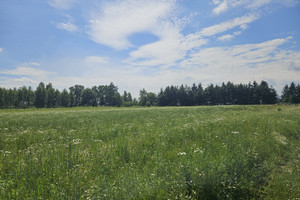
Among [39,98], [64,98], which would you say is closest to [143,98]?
[64,98]

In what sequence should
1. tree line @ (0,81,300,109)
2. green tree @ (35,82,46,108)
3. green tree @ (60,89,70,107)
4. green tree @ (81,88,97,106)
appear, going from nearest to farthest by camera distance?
tree line @ (0,81,300,109) → green tree @ (35,82,46,108) → green tree @ (60,89,70,107) → green tree @ (81,88,97,106)

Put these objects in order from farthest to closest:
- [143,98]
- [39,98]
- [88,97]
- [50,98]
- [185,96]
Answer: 1. [143,98]
2. [88,97]
3. [185,96]
4. [50,98]
5. [39,98]

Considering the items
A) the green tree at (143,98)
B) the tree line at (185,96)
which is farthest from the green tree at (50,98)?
the green tree at (143,98)

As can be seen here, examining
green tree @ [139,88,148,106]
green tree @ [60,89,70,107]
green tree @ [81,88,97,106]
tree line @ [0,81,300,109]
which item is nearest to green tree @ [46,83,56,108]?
tree line @ [0,81,300,109]

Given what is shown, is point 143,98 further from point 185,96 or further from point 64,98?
point 64,98

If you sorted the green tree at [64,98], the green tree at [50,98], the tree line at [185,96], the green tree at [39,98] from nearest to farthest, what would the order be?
the tree line at [185,96], the green tree at [39,98], the green tree at [50,98], the green tree at [64,98]

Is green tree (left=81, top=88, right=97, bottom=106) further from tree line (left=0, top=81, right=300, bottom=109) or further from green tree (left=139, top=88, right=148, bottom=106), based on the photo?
green tree (left=139, top=88, right=148, bottom=106)

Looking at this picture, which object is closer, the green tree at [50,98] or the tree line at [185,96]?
the tree line at [185,96]

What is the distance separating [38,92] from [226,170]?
11279 centimetres

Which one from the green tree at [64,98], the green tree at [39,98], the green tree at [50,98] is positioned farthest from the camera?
the green tree at [64,98]

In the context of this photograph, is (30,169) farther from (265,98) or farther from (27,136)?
(265,98)

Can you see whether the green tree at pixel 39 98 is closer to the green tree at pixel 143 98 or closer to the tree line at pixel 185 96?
the tree line at pixel 185 96

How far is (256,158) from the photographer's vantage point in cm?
516

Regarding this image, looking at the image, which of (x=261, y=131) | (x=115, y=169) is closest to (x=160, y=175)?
(x=115, y=169)
